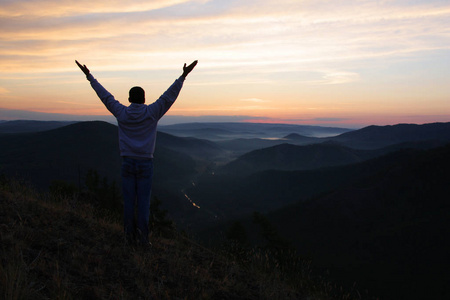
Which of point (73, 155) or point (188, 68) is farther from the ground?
point (188, 68)

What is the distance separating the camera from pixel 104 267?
3.97 metres

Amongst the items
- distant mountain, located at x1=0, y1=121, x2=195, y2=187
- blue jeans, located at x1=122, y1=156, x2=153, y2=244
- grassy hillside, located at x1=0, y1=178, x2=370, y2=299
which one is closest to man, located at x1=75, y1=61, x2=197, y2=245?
blue jeans, located at x1=122, y1=156, x2=153, y2=244

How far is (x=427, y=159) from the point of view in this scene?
84.8 m

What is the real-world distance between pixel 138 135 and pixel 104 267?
6.68 feet

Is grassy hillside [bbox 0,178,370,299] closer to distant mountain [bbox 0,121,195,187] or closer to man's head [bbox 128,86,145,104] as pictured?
man's head [bbox 128,86,145,104]

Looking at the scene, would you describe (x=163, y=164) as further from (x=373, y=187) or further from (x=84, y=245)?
(x=84, y=245)

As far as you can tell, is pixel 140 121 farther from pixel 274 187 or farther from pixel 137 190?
pixel 274 187

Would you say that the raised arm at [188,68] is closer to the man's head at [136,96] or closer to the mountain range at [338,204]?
the man's head at [136,96]

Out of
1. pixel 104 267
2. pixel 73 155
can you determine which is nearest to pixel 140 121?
pixel 104 267

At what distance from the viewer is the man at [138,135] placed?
468 centimetres

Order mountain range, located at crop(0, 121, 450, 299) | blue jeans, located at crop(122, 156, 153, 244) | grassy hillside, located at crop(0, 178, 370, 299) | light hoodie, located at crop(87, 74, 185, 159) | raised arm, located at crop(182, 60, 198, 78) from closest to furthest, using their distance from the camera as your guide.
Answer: grassy hillside, located at crop(0, 178, 370, 299) → light hoodie, located at crop(87, 74, 185, 159) → blue jeans, located at crop(122, 156, 153, 244) → raised arm, located at crop(182, 60, 198, 78) → mountain range, located at crop(0, 121, 450, 299)

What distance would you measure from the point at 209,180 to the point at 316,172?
185 feet

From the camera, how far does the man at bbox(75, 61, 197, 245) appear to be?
4684 millimetres

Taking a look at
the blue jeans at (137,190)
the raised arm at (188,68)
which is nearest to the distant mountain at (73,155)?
the blue jeans at (137,190)
